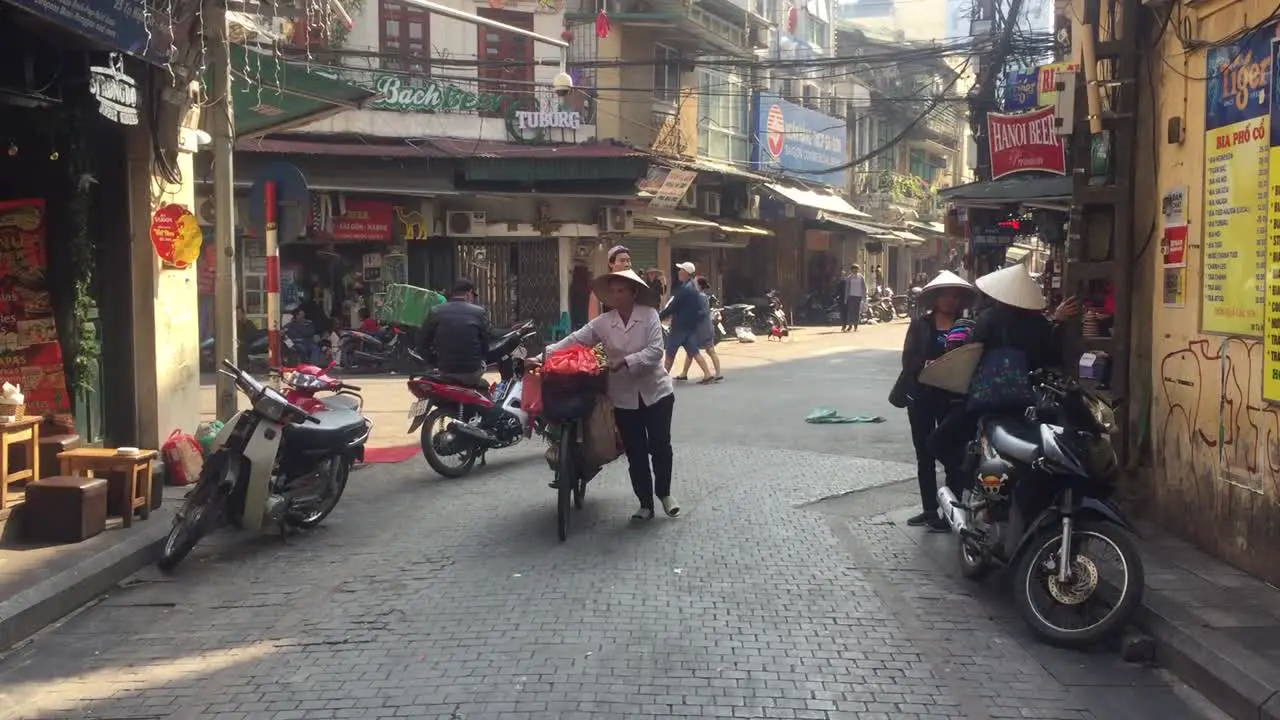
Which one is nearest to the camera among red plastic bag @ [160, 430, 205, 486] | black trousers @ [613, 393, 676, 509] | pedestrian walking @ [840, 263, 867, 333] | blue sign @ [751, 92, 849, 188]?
black trousers @ [613, 393, 676, 509]

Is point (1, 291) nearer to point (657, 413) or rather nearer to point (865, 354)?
point (657, 413)

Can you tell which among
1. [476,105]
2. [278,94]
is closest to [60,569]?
[278,94]

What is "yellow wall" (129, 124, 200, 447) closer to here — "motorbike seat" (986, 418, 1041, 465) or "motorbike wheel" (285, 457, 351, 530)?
"motorbike wheel" (285, 457, 351, 530)

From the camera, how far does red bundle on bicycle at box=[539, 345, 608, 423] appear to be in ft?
23.5

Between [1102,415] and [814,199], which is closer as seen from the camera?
[1102,415]

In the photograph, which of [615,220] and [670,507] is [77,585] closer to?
[670,507]

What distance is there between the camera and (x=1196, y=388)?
6.70 meters

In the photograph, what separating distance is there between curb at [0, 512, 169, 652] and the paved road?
0.41ft

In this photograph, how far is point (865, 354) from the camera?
21750 mm

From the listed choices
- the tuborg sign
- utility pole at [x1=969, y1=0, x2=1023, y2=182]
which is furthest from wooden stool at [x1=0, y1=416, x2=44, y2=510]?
the tuborg sign

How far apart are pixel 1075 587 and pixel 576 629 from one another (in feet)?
7.78

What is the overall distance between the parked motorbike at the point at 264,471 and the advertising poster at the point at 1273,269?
18.4ft

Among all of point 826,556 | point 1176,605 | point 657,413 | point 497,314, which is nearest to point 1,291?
point 657,413


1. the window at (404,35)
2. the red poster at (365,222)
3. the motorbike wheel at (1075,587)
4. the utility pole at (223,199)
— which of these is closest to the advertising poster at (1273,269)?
the motorbike wheel at (1075,587)
